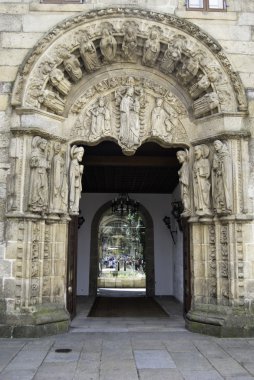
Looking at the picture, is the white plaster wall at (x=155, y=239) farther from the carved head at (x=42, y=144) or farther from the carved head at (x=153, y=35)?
the carved head at (x=153, y=35)

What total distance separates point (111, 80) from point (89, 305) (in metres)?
5.18

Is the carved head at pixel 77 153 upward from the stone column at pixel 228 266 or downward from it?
upward

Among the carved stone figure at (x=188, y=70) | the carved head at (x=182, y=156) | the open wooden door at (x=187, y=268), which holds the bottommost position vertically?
the open wooden door at (x=187, y=268)

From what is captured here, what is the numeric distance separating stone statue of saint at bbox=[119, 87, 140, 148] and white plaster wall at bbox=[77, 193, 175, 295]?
232 inches

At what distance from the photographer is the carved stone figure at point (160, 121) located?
6324mm

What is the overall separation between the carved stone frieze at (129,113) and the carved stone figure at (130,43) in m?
0.38

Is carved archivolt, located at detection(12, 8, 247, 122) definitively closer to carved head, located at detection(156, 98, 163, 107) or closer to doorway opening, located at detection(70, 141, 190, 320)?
carved head, located at detection(156, 98, 163, 107)

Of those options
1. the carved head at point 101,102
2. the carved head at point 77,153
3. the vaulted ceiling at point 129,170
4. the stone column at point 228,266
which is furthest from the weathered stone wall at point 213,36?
the vaulted ceiling at point 129,170

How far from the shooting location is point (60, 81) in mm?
6055

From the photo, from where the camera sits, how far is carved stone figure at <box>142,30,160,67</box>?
6105 millimetres

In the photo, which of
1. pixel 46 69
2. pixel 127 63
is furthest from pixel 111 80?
pixel 46 69

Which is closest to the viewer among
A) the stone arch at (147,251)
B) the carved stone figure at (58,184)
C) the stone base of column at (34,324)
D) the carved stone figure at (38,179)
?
the stone base of column at (34,324)

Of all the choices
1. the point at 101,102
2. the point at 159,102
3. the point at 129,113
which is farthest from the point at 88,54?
the point at 159,102

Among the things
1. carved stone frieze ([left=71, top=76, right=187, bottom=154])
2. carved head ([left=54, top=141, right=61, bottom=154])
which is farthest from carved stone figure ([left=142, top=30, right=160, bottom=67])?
carved head ([left=54, top=141, right=61, bottom=154])
